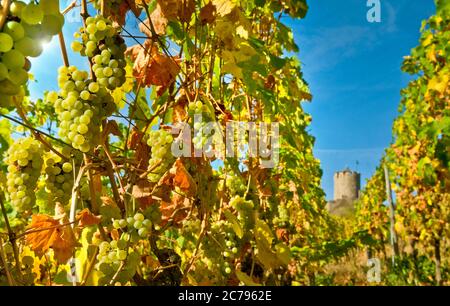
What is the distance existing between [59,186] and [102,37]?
0.38 metres

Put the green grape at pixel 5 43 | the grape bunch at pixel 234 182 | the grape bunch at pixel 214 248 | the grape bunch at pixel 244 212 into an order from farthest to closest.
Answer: the grape bunch at pixel 234 182 < the grape bunch at pixel 244 212 < the grape bunch at pixel 214 248 < the green grape at pixel 5 43

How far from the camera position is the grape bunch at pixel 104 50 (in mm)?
876

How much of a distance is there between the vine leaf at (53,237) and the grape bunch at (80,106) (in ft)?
0.63

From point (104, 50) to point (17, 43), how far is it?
0.42 meters

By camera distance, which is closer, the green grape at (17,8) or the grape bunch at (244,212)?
the green grape at (17,8)

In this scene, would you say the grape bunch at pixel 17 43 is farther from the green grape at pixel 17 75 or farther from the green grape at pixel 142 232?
the green grape at pixel 142 232

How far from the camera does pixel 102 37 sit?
0.89 m

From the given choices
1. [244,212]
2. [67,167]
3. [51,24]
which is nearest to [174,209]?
[244,212]

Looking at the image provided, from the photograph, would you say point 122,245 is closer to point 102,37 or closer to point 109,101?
point 109,101

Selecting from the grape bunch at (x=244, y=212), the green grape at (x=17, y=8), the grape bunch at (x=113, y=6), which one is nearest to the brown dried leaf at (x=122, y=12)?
the grape bunch at (x=113, y=6)

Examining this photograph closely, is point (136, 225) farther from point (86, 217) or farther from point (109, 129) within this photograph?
point (109, 129)

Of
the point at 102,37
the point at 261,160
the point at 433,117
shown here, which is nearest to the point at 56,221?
the point at 102,37

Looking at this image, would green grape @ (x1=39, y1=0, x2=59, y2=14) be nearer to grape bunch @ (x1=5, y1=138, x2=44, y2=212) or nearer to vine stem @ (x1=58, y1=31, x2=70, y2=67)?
vine stem @ (x1=58, y1=31, x2=70, y2=67)

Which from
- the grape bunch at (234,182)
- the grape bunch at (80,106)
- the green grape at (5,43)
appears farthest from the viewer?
the grape bunch at (234,182)
